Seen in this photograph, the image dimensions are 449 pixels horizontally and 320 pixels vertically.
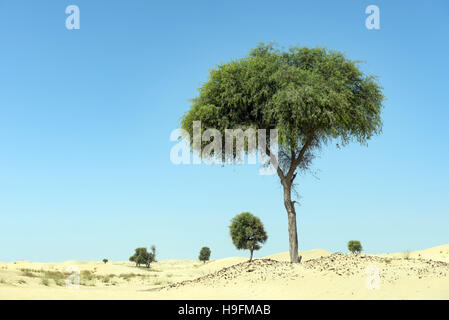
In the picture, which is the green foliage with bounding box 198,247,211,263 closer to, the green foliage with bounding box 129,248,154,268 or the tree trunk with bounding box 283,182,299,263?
the green foliage with bounding box 129,248,154,268

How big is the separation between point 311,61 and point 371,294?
12573 millimetres

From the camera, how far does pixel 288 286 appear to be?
51.6ft

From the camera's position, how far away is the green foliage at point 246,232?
46375 mm

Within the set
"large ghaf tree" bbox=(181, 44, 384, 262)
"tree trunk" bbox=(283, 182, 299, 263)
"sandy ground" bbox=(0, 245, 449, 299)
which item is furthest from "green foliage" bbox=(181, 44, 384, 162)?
"sandy ground" bbox=(0, 245, 449, 299)

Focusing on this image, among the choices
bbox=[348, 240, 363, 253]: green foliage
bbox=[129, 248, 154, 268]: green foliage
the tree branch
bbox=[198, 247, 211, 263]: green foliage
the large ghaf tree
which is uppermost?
the large ghaf tree

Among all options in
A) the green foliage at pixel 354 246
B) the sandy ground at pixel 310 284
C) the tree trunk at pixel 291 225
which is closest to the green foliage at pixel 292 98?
the tree trunk at pixel 291 225

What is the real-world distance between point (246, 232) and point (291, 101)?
95.6 feet

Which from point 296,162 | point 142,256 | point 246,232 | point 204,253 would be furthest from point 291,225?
point 204,253

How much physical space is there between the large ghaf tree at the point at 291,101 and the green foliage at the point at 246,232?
24.4 meters

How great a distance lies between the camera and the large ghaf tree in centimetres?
1969

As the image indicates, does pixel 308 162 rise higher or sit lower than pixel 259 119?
lower

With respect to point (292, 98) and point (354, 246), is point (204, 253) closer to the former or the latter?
point (354, 246)
